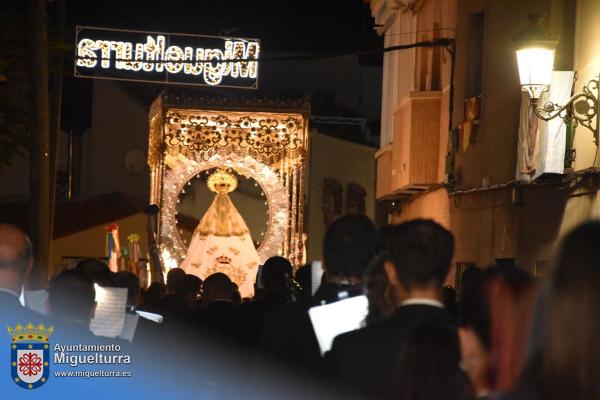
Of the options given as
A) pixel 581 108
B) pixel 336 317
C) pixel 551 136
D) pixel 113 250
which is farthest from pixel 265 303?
pixel 113 250

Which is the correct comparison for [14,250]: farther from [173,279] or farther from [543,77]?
[173,279]

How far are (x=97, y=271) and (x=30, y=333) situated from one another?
3584 mm

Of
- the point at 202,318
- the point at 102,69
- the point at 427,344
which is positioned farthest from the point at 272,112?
the point at 427,344

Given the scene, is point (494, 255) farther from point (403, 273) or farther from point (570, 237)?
point (570, 237)

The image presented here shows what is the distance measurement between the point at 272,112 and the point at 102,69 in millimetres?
4406

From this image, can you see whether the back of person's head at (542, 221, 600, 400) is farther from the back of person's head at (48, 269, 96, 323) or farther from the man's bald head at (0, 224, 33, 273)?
the back of person's head at (48, 269, 96, 323)

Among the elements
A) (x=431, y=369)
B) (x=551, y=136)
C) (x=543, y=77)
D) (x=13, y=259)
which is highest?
(x=543, y=77)

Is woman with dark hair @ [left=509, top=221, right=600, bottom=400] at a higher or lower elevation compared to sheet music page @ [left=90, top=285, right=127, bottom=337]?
higher

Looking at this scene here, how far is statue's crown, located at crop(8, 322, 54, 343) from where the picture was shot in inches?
230

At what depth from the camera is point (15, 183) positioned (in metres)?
40.8

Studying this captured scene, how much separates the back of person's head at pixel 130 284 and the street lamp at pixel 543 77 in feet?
13.5

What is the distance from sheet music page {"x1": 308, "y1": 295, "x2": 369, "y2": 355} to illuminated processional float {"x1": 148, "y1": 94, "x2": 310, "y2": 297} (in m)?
18.9

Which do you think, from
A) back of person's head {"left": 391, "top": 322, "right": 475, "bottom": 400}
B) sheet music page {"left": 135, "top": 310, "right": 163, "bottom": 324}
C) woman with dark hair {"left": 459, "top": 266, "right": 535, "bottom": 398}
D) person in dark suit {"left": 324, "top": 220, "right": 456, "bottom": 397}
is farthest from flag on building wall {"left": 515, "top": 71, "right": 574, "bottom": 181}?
back of person's head {"left": 391, "top": 322, "right": 475, "bottom": 400}

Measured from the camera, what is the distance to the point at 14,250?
240 inches
